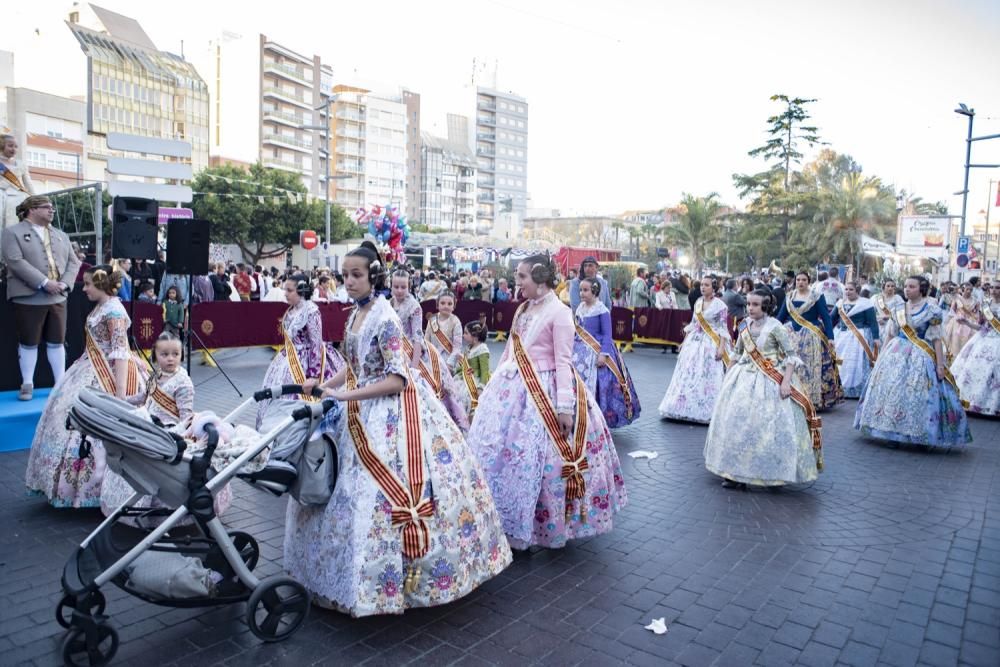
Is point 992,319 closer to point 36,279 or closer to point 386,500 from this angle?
point 386,500

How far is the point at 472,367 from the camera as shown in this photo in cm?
873

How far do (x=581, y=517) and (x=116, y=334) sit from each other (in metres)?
3.56

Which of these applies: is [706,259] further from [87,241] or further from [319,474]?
[319,474]

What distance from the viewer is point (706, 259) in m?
49.5

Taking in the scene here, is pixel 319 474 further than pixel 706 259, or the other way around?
pixel 706 259

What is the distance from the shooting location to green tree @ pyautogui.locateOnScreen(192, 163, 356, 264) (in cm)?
4409

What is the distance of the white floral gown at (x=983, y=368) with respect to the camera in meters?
10.9

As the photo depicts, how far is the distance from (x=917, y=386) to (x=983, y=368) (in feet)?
11.8

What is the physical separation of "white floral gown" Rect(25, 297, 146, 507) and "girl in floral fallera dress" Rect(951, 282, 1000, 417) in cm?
1125

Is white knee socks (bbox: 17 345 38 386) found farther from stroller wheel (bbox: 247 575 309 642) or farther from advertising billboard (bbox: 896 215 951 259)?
advertising billboard (bbox: 896 215 951 259)

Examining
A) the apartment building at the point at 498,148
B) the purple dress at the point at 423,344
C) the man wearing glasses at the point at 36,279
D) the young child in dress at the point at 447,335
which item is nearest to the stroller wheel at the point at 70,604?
the purple dress at the point at 423,344

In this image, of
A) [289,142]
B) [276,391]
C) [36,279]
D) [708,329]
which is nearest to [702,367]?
[708,329]

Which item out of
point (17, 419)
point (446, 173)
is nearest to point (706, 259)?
point (17, 419)

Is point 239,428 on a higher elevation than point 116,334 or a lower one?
lower
